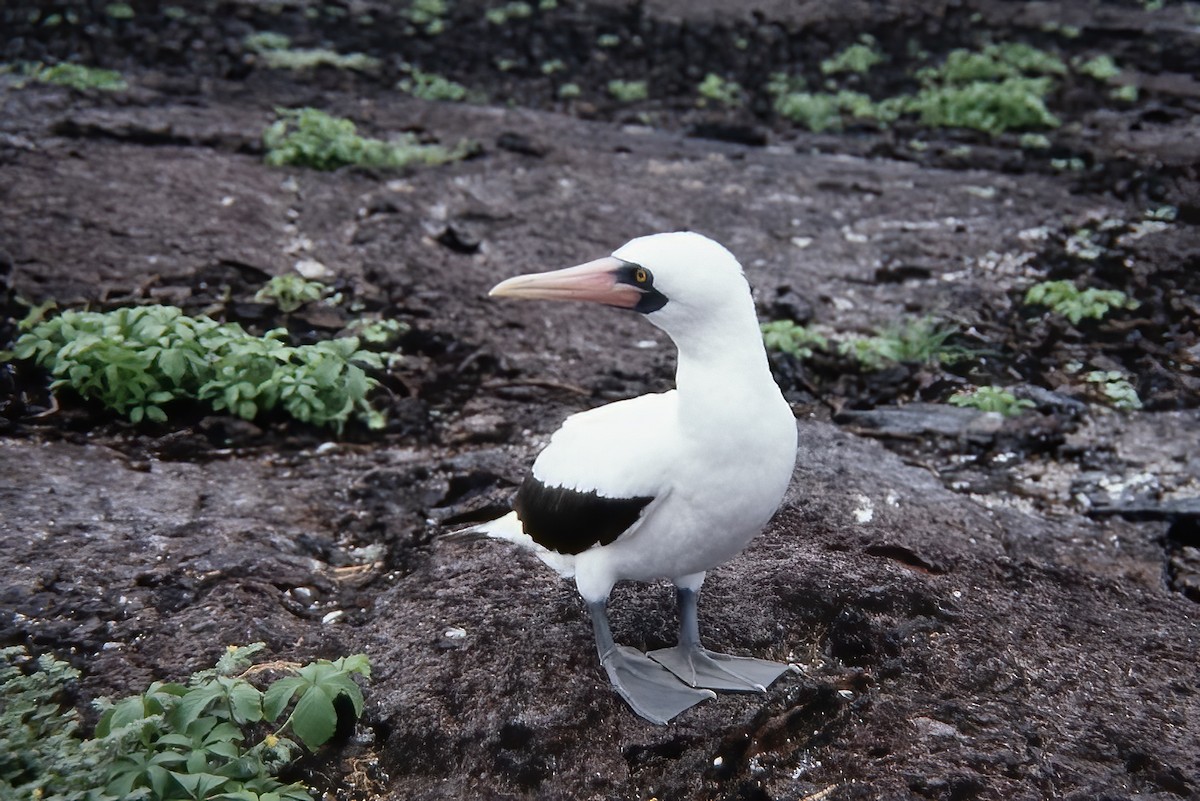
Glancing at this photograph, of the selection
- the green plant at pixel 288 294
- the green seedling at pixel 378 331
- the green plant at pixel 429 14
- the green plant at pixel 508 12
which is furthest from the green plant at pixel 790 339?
the green plant at pixel 508 12

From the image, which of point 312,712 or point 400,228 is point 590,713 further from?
point 400,228

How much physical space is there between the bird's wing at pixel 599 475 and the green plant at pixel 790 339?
2.39 meters

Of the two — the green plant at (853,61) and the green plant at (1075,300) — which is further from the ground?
the green plant at (853,61)

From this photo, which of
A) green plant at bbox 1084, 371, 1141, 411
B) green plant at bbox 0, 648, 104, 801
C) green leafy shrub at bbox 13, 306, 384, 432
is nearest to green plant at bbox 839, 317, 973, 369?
green plant at bbox 1084, 371, 1141, 411

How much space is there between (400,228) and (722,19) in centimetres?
727

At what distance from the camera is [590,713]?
3.21 meters

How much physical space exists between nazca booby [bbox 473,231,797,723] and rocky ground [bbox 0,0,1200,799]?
479mm

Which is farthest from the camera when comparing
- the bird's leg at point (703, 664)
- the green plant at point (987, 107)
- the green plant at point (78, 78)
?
the green plant at point (987, 107)

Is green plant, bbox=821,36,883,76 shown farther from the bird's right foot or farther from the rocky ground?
the bird's right foot

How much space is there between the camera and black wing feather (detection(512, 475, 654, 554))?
9.84 feet

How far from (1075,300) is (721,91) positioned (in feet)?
18.0

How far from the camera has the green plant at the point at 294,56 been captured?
10430mm

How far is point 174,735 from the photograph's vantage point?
2.72 meters

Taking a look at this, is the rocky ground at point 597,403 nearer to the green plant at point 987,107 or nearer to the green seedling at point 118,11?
the green plant at point 987,107
